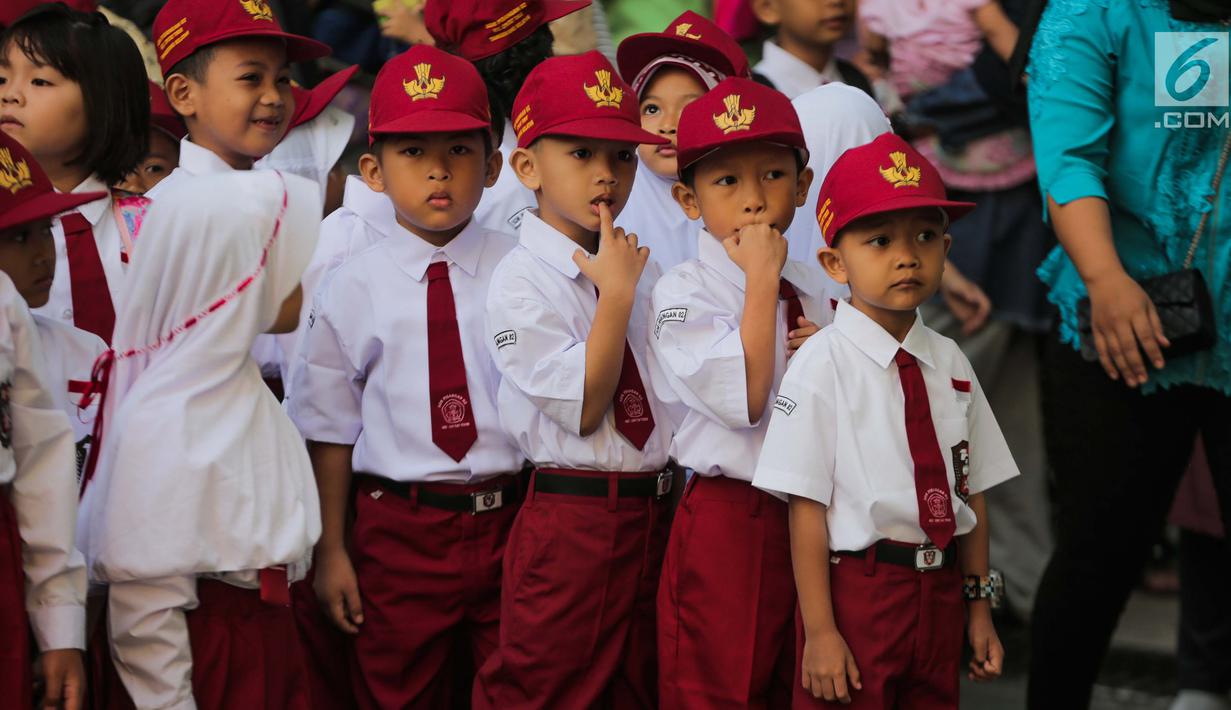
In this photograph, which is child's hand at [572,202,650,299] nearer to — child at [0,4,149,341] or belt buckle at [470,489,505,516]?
belt buckle at [470,489,505,516]

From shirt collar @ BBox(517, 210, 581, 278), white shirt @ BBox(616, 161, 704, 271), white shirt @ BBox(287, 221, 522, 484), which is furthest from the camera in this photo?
white shirt @ BBox(616, 161, 704, 271)

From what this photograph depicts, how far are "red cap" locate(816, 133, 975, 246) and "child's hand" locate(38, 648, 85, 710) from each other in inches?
66.2

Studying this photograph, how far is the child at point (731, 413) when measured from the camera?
3229 millimetres

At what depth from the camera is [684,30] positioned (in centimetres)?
388

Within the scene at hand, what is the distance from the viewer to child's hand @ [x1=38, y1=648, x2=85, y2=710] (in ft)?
9.41

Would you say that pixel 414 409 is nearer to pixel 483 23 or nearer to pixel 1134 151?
pixel 483 23

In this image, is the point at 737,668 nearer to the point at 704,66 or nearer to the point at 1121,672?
the point at 704,66

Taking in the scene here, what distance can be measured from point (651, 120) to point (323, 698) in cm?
159

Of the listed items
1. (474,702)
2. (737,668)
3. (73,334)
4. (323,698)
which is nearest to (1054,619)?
(737,668)

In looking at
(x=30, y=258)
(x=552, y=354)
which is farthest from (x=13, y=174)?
(x=552, y=354)

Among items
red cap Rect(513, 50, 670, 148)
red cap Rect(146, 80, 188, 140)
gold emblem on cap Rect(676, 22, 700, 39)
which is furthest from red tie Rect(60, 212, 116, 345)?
gold emblem on cap Rect(676, 22, 700, 39)

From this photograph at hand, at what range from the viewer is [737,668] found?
327 centimetres

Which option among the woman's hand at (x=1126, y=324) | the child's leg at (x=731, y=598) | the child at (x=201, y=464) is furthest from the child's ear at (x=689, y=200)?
the woman's hand at (x=1126, y=324)

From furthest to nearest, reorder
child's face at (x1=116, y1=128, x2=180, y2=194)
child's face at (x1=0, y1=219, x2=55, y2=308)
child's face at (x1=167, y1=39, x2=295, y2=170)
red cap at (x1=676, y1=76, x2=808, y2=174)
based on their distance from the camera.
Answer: child's face at (x1=116, y1=128, x2=180, y2=194), child's face at (x1=167, y1=39, x2=295, y2=170), red cap at (x1=676, y1=76, x2=808, y2=174), child's face at (x1=0, y1=219, x2=55, y2=308)
